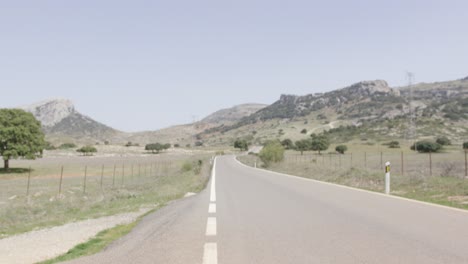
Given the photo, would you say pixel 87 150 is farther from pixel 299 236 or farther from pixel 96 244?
pixel 299 236

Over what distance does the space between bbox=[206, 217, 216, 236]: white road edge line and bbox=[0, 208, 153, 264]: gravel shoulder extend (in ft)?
6.53

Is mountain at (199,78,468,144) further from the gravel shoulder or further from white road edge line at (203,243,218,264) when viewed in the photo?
white road edge line at (203,243,218,264)

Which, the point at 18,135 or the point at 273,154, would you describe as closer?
Result: the point at 273,154

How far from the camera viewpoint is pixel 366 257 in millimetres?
5965

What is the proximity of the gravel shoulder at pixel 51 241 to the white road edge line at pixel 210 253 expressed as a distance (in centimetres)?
224

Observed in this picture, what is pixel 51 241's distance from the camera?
796 cm

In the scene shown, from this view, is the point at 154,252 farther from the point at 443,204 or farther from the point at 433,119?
the point at 433,119

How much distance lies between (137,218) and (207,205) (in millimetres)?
2703

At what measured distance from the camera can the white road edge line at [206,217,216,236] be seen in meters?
8.04

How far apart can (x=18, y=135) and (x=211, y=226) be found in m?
55.6

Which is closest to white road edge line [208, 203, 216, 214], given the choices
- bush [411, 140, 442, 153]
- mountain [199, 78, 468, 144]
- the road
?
the road

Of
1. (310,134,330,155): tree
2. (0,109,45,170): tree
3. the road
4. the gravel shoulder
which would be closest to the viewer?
the road

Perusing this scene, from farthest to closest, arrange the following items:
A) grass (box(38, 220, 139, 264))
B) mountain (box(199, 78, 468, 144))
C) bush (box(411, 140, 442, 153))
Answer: mountain (box(199, 78, 468, 144))
bush (box(411, 140, 442, 153))
grass (box(38, 220, 139, 264))

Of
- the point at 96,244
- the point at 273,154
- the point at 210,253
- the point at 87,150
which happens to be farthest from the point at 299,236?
the point at 87,150
